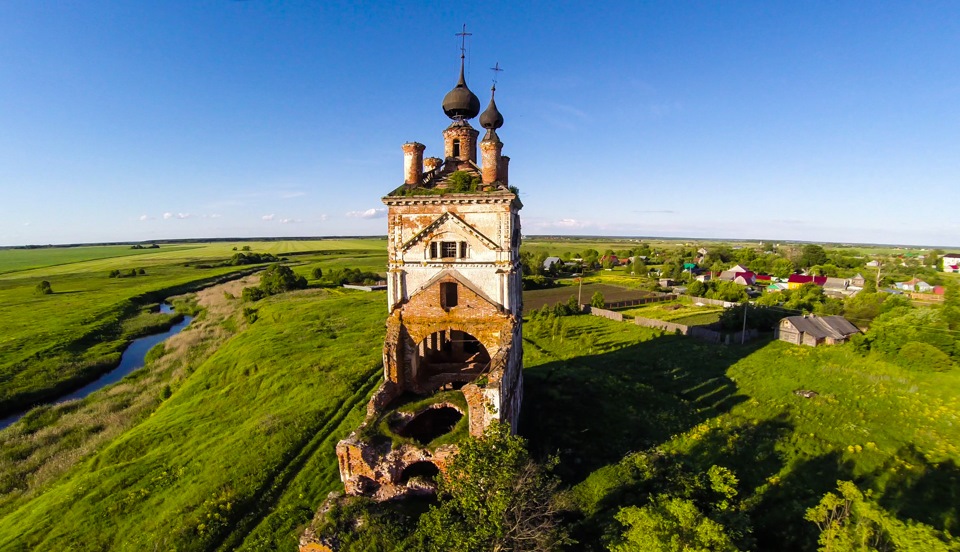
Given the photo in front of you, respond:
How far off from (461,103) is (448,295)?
7963mm

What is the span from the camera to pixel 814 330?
33.1m

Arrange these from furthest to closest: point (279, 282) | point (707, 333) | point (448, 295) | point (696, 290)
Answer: point (279, 282)
point (696, 290)
point (707, 333)
point (448, 295)

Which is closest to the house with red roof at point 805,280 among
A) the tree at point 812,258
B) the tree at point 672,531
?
the tree at point 812,258

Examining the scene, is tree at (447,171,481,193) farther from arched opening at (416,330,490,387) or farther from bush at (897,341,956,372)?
bush at (897,341,956,372)

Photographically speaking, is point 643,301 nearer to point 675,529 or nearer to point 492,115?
point 492,115

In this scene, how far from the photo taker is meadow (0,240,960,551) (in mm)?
13602

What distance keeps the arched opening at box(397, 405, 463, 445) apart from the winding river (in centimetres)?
2693

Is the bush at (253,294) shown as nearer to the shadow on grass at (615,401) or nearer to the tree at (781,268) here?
the shadow on grass at (615,401)

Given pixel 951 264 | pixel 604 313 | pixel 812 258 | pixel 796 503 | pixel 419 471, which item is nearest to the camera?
pixel 796 503

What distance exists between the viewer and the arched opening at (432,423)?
15.7 metres

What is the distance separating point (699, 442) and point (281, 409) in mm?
19340

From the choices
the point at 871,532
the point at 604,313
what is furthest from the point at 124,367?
the point at 871,532

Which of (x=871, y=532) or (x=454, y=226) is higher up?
(x=454, y=226)

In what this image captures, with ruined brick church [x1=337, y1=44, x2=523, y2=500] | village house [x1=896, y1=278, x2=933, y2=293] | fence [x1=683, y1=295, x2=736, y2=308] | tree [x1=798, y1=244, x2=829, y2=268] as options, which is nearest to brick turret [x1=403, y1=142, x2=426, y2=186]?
ruined brick church [x1=337, y1=44, x2=523, y2=500]
